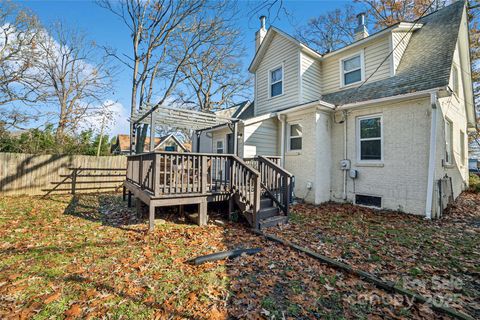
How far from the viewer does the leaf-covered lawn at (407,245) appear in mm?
2973

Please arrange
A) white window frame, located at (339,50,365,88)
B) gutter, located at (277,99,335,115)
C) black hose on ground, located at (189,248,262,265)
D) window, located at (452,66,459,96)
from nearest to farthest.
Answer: black hose on ground, located at (189,248,262,265) < gutter, located at (277,99,335,115) < window, located at (452,66,459,96) < white window frame, located at (339,50,365,88)

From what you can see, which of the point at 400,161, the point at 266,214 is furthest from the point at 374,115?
the point at 266,214

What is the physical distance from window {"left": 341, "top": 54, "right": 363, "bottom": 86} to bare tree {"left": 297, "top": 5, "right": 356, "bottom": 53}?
33.9ft

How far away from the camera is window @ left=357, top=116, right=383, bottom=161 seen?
7.23m

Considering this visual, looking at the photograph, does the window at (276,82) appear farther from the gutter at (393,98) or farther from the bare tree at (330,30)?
the bare tree at (330,30)

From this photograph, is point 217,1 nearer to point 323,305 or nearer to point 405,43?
point 405,43

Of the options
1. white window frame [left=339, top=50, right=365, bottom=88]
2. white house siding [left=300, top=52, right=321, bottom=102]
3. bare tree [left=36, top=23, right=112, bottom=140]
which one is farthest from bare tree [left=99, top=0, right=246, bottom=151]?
white window frame [left=339, top=50, right=365, bottom=88]

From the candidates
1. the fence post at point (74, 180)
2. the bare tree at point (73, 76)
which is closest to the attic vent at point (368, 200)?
the fence post at point (74, 180)

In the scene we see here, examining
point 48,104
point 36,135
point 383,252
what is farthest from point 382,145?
point 48,104

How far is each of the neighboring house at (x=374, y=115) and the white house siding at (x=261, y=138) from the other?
0.14 ft

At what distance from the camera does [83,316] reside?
90.4 inches

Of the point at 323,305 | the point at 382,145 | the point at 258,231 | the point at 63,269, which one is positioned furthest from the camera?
the point at 382,145

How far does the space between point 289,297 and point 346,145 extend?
6.46 metres

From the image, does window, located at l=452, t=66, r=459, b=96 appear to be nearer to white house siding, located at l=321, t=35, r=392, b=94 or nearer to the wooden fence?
white house siding, located at l=321, t=35, r=392, b=94
